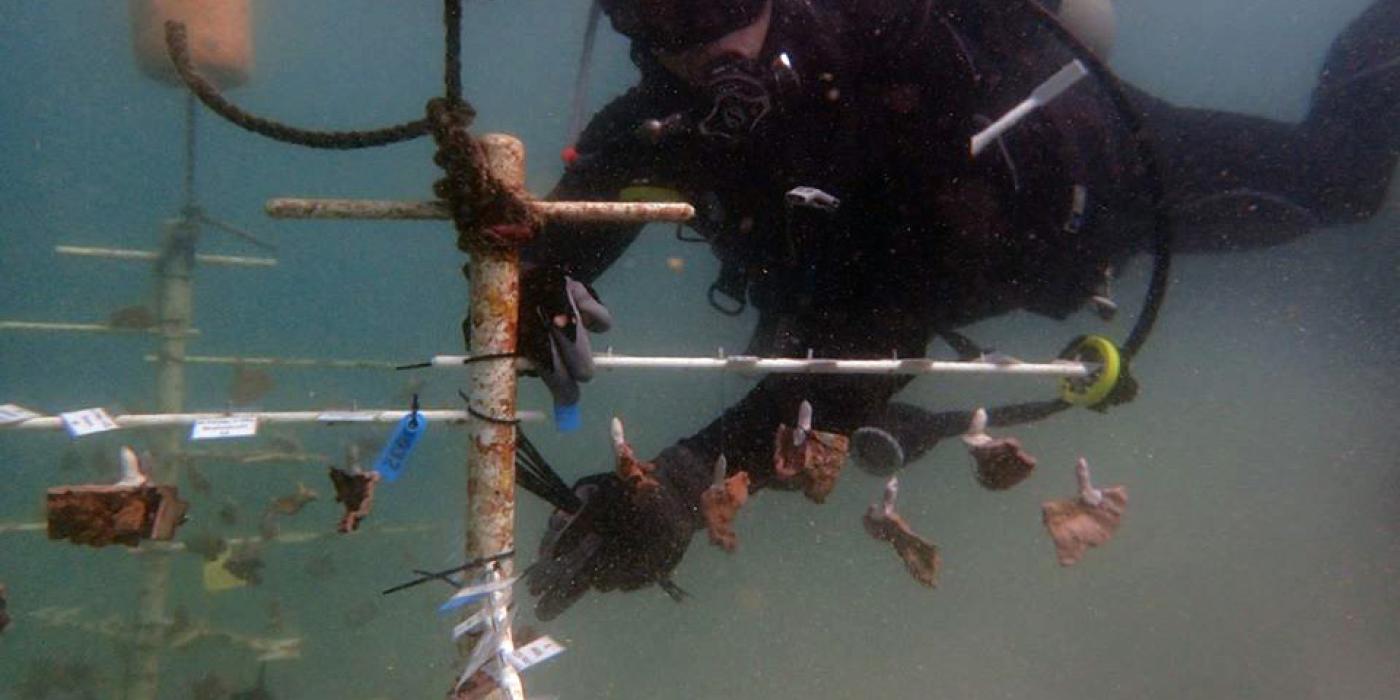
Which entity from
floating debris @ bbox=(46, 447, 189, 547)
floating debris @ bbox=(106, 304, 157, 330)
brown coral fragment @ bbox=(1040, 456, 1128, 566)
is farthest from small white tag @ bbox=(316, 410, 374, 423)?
floating debris @ bbox=(106, 304, 157, 330)

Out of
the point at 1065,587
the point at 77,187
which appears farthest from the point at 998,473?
the point at 77,187

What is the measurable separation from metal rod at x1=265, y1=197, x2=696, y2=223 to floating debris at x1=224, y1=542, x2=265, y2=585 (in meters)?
4.81

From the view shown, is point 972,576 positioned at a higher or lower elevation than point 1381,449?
lower

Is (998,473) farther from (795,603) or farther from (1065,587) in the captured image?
(1065,587)

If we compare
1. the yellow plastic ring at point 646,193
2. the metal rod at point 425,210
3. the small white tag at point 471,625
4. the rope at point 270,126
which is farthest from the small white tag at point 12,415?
the yellow plastic ring at point 646,193

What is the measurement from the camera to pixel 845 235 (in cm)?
445

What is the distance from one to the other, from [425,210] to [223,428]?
2.79 feet

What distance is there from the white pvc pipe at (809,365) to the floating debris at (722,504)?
36cm

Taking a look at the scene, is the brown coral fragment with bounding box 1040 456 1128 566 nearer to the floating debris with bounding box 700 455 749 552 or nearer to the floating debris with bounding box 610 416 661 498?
the floating debris with bounding box 700 455 749 552

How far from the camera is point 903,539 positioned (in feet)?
11.8

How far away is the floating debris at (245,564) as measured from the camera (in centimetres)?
654

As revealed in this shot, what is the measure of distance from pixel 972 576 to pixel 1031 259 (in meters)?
30.2

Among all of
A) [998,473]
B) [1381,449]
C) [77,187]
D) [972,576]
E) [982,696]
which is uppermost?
[998,473]

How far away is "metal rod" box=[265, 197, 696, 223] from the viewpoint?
2334mm
